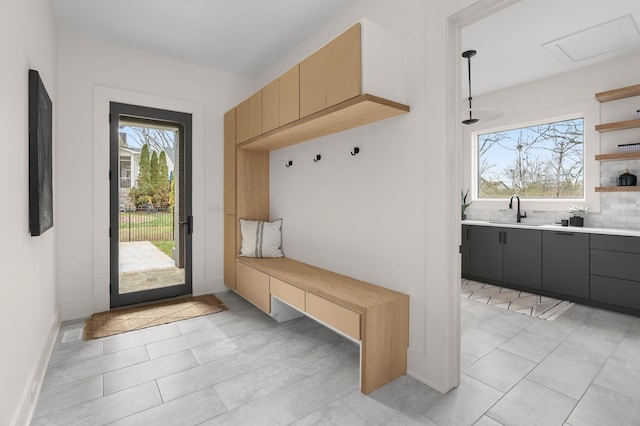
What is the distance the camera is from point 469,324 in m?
3.20

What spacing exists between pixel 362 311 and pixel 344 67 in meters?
1.66

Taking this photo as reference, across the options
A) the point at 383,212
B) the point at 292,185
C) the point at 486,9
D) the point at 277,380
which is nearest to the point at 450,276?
the point at 383,212

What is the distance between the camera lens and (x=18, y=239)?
5.43 feet

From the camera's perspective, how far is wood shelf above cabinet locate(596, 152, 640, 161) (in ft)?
11.8

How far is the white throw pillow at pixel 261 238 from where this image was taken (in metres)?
3.79

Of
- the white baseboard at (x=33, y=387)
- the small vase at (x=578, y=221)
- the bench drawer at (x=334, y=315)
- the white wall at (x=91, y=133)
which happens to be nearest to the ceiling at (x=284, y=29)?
the white wall at (x=91, y=133)

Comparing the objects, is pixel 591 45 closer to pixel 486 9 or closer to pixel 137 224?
pixel 486 9

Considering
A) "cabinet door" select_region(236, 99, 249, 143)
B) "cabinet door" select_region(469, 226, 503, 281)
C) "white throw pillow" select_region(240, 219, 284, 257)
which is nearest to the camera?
"cabinet door" select_region(236, 99, 249, 143)

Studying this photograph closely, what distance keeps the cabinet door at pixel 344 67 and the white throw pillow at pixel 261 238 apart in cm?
191

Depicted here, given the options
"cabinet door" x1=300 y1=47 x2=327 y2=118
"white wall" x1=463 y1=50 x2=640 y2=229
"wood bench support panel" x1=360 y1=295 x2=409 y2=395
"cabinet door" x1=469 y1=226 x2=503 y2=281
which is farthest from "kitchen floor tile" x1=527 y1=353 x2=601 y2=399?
"cabinet door" x1=300 y1=47 x2=327 y2=118

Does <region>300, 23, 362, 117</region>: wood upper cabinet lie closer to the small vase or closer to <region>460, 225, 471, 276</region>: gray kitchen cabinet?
<region>460, 225, 471, 276</region>: gray kitchen cabinet

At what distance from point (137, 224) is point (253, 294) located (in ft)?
5.50

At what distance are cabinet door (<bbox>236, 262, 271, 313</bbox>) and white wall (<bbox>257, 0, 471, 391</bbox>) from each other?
740 millimetres

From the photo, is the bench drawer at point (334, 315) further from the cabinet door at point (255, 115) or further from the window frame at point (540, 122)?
the window frame at point (540, 122)
